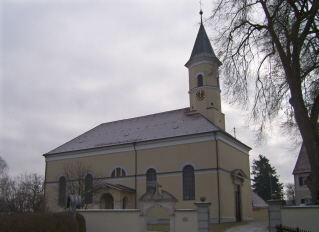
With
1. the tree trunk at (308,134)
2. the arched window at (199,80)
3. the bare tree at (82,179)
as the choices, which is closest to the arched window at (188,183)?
the bare tree at (82,179)

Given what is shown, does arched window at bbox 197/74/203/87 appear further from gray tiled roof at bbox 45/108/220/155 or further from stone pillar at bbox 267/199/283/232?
stone pillar at bbox 267/199/283/232

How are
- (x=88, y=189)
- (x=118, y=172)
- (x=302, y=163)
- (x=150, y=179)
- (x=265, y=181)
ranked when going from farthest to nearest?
(x=265, y=181) → (x=302, y=163) → (x=118, y=172) → (x=88, y=189) → (x=150, y=179)

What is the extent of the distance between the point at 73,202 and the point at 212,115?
17066 mm

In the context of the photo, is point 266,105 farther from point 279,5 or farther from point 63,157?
point 63,157

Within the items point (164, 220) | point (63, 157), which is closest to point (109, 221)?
point (164, 220)

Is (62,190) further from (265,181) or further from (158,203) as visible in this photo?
(265,181)

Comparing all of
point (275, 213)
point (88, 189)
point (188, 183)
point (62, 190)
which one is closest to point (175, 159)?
point (188, 183)

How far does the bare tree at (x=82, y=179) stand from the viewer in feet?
100

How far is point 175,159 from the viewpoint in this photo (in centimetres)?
3009

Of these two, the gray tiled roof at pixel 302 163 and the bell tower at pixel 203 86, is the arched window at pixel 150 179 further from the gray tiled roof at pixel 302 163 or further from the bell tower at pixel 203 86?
the gray tiled roof at pixel 302 163

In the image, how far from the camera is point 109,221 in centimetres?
2105

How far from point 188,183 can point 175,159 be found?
2319 mm

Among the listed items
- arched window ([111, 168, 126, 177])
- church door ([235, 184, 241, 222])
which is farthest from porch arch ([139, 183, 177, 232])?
church door ([235, 184, 241, 222])

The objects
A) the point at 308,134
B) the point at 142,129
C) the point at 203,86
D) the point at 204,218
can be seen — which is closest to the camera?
the point at 308,134
